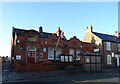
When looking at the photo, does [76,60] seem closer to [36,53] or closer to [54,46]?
[54,46]

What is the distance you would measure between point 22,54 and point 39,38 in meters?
4.57

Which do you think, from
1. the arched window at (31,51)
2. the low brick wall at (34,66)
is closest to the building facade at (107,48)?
the low brick wall at (34,66)

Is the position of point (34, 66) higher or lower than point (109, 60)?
higher

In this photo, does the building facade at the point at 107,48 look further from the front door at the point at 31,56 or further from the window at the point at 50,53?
the front door at the point at 31,56

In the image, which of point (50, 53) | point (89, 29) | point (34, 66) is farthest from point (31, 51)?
point (89, 29)

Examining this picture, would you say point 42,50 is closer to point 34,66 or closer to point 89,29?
point 34,66

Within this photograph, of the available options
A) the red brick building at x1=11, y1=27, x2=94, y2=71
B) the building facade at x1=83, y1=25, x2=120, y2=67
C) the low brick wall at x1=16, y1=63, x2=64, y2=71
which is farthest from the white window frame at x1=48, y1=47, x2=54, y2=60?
the building facade at x1=83, y1=25, x2=120, y2=67

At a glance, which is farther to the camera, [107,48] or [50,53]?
[107,48]

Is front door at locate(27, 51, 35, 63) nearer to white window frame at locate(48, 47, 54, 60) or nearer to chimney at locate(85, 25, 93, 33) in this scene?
white window frame at locate(48, 47, 54, 60)

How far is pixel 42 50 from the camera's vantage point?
2686cm

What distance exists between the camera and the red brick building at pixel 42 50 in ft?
79.9

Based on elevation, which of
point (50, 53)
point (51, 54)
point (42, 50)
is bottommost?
point (51, 54)

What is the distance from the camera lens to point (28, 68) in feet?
70.2

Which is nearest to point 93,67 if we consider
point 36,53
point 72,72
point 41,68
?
point 72,72
